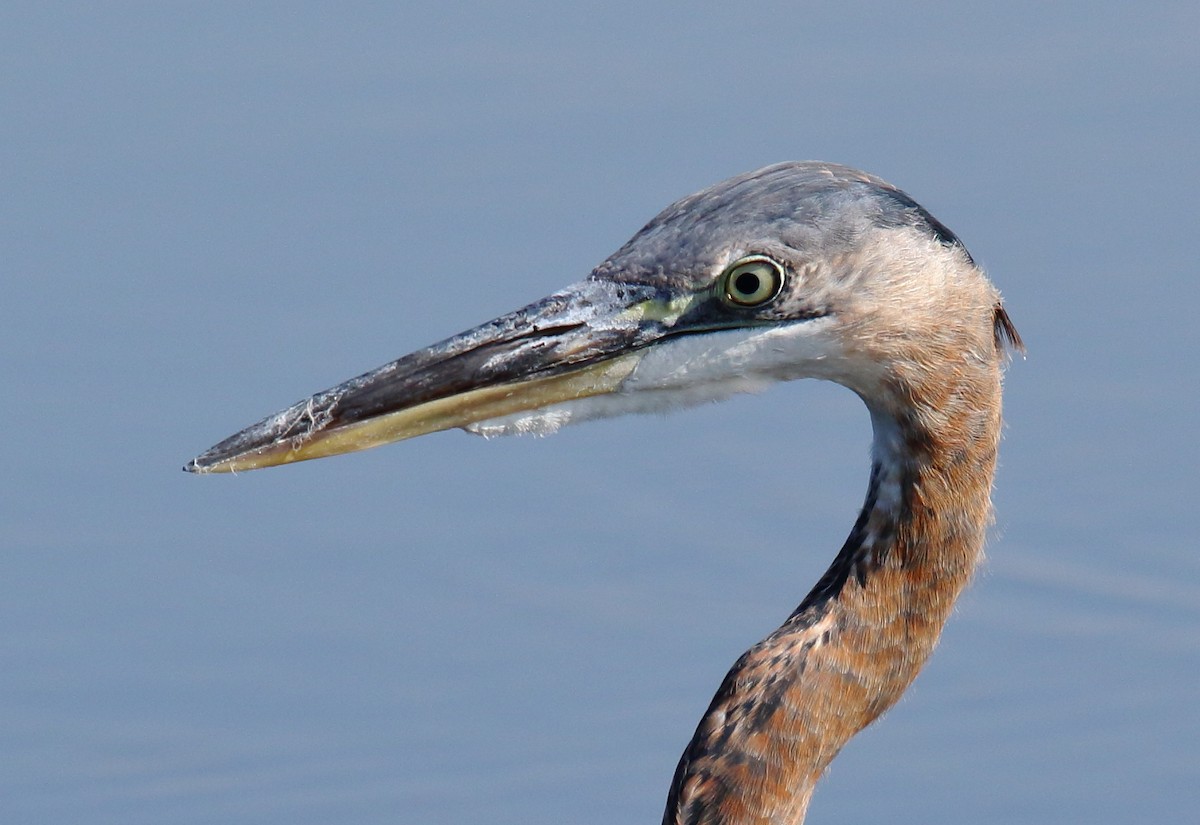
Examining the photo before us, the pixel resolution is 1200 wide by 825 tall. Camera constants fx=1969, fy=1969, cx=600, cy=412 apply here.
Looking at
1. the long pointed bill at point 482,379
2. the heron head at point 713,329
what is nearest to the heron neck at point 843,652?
the heron head at point 713,329

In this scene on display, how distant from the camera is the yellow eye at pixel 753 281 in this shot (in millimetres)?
4102

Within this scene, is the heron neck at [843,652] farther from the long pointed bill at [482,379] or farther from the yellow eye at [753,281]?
the long pointed bill at [482,379]

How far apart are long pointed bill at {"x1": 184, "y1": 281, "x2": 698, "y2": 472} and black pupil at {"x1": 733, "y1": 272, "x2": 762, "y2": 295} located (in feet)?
0.45

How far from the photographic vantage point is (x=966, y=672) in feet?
23.0

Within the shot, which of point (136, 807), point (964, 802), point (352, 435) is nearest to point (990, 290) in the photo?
point (352, 435)

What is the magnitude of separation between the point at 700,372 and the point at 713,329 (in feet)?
0.33

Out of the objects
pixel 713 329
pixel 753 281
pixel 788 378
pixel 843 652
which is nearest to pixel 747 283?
pixel 753 281

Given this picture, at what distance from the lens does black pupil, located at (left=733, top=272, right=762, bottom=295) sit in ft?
13.5

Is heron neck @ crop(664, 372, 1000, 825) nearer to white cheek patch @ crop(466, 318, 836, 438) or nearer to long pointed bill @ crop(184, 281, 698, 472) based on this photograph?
white cheek patch @ crop(466, 318, 836, 438)

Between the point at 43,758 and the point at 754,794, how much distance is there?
3340 mm

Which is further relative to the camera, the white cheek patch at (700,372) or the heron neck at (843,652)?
the heron neck at (843,652)

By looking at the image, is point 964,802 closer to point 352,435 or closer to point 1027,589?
point 1027,589

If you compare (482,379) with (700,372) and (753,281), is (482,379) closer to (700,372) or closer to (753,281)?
(700,372)

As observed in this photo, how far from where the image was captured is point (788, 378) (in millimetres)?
4246
